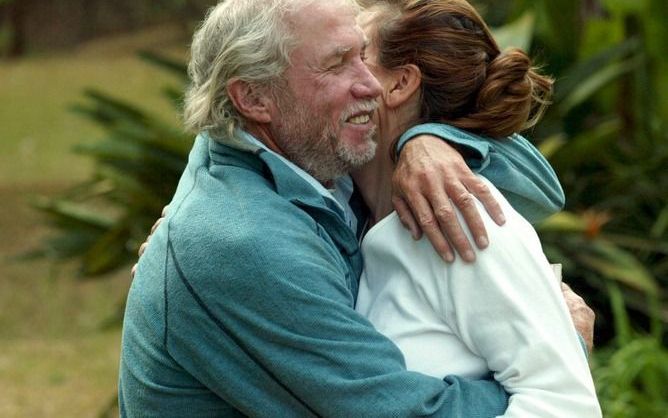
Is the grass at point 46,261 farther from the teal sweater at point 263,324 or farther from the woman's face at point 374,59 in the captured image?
the teal sweater at point 263,324

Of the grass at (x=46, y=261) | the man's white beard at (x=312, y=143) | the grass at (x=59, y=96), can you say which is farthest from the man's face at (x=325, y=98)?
the grass at (x=59, y=96)

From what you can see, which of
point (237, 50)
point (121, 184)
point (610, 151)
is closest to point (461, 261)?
point (237, 50)

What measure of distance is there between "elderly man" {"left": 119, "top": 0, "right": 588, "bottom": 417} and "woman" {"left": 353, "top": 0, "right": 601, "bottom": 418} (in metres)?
0.07

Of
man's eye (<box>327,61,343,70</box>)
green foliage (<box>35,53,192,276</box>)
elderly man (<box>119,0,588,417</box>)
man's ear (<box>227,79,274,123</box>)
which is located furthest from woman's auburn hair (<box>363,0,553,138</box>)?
green foliage (<box>35,53,192,276</box>)

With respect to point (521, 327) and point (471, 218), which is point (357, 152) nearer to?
point (471, 218)

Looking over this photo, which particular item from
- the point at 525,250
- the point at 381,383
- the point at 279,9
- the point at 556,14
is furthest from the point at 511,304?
the point at 556,14

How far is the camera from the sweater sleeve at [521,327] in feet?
8.69

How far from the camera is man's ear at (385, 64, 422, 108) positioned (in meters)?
3.13

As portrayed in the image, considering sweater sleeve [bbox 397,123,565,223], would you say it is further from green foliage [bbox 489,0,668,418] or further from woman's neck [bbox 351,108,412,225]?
green foliage [bbox 489,0,668,418]

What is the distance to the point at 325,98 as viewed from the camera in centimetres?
291

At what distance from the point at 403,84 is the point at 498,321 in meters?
0.70

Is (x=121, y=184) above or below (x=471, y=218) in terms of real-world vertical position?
below

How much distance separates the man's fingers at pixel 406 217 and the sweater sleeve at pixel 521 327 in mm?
135

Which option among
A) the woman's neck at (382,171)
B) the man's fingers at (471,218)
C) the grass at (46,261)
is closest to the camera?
the man's fingers at (471,218)
